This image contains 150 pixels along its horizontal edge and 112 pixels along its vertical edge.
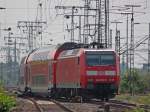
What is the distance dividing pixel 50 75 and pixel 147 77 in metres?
30.2

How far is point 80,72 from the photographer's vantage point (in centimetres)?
3516

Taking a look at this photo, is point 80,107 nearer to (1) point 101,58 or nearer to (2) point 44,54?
(1) point 101,58

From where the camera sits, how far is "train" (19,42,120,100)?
34969mm

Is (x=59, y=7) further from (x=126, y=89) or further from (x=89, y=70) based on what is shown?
(x=89, y=70)

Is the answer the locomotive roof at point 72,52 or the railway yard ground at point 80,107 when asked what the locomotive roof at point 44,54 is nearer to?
the locomotive roof at point 72,52

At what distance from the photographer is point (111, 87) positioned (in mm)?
35156

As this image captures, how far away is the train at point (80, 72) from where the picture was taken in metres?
35.0

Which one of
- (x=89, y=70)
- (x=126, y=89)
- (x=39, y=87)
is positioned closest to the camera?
(x=89, y=70)

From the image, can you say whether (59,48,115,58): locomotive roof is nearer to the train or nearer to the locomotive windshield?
the train

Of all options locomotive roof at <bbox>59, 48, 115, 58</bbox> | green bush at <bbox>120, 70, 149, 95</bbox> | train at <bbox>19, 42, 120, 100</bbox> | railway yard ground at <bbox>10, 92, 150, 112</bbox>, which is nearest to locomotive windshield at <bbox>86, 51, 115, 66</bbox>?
train at <bbox>19, 42, 120, 100</bbox>

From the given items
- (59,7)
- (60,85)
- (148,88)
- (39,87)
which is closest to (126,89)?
(148,88)

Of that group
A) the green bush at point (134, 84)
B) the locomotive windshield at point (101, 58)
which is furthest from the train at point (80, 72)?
the green bush at point (134, 84)

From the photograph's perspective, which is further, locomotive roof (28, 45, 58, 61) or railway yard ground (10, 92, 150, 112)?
locomotive roof (28, 45, 58, 61)

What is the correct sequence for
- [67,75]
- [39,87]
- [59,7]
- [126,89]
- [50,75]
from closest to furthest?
[67,75] → [50,75] → [39,87] → [59,7] → [126,89]
